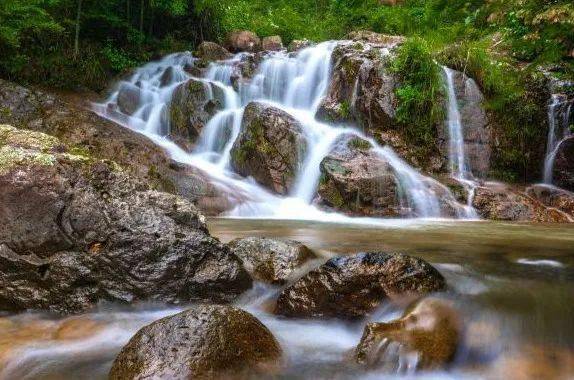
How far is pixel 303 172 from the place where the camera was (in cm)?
1004

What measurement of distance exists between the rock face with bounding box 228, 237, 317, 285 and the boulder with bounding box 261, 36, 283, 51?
1471 centimetres

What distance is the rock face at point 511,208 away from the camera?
8891mm

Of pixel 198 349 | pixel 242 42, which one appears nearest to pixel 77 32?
pixel 242 42

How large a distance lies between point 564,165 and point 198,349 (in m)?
10.5

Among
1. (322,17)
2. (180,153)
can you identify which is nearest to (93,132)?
(180,153)

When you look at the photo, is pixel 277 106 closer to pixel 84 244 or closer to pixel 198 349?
pixel 84 244

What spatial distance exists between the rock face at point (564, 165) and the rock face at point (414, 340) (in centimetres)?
879

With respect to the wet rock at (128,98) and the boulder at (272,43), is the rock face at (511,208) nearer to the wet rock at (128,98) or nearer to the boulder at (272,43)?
the wet rock at (128,98)

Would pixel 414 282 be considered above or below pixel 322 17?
below

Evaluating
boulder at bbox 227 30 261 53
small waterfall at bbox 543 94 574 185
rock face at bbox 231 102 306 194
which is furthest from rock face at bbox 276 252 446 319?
boulder at bbox 227 30 261 53

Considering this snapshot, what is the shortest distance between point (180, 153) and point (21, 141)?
7227mm

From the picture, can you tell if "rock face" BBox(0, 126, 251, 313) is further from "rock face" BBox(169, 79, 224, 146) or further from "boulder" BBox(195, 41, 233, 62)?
"boulder" BBox(195, 41, 233, 62)

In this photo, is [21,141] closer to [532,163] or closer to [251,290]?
[251,290]

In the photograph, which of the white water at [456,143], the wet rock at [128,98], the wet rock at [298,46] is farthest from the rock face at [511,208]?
the wet rock at [128,98]
